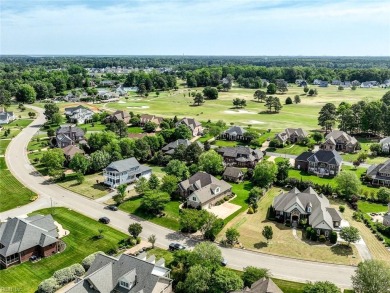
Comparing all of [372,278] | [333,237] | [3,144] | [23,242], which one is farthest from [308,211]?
[3,144]

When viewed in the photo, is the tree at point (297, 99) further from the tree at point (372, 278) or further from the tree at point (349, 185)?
the tree at point (372, 278)

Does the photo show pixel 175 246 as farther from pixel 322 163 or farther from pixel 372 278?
pixel 322 163

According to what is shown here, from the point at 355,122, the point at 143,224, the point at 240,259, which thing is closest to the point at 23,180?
the point at 143,224

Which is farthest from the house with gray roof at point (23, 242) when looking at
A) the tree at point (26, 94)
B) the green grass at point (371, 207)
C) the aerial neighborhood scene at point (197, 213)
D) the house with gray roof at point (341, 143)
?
the tree at point (26, 94)

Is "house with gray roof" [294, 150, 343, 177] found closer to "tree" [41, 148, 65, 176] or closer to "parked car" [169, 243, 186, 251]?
"parked car" [169, 243, 186, 251]

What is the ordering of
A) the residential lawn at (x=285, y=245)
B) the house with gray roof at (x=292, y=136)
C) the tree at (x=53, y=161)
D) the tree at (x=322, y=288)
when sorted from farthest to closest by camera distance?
the house with gray roof at (x=292, y=136) → the tree at (x=53, y=161) → the residential lawn at (x=285, y=245) → the tree at (x=322, y=288)
